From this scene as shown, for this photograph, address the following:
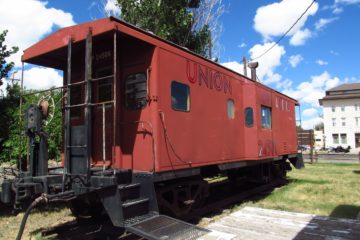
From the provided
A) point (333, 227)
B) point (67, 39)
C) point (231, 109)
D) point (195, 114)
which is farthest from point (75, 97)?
point (333, 227)

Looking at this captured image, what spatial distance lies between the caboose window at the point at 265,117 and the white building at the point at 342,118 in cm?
6308

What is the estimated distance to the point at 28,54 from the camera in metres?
6.96

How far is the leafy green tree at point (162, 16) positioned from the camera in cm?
1323

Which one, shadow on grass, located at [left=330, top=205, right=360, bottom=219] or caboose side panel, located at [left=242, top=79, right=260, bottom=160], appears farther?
caboose side panel, located at [left=242, top=79, right=260, bottom=160]

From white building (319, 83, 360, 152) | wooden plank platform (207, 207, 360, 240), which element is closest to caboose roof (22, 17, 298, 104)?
wooden plank platform (207, 207, 360, 240)

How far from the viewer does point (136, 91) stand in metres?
6.60

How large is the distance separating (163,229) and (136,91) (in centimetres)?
249

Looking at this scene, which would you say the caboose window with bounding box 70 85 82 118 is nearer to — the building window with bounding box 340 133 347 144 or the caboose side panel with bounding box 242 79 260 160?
the caboose side panel with bounding box 242 79 260 160

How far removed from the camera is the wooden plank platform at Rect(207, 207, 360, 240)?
6.64 metres

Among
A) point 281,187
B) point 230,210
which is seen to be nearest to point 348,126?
point 281,187

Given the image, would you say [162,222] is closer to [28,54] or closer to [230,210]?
[230,210]

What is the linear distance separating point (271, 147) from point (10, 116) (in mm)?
7263

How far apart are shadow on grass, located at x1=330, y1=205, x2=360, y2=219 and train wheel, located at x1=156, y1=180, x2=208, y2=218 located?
3171mm

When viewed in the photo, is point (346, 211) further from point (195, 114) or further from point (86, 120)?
point (86, 120)
